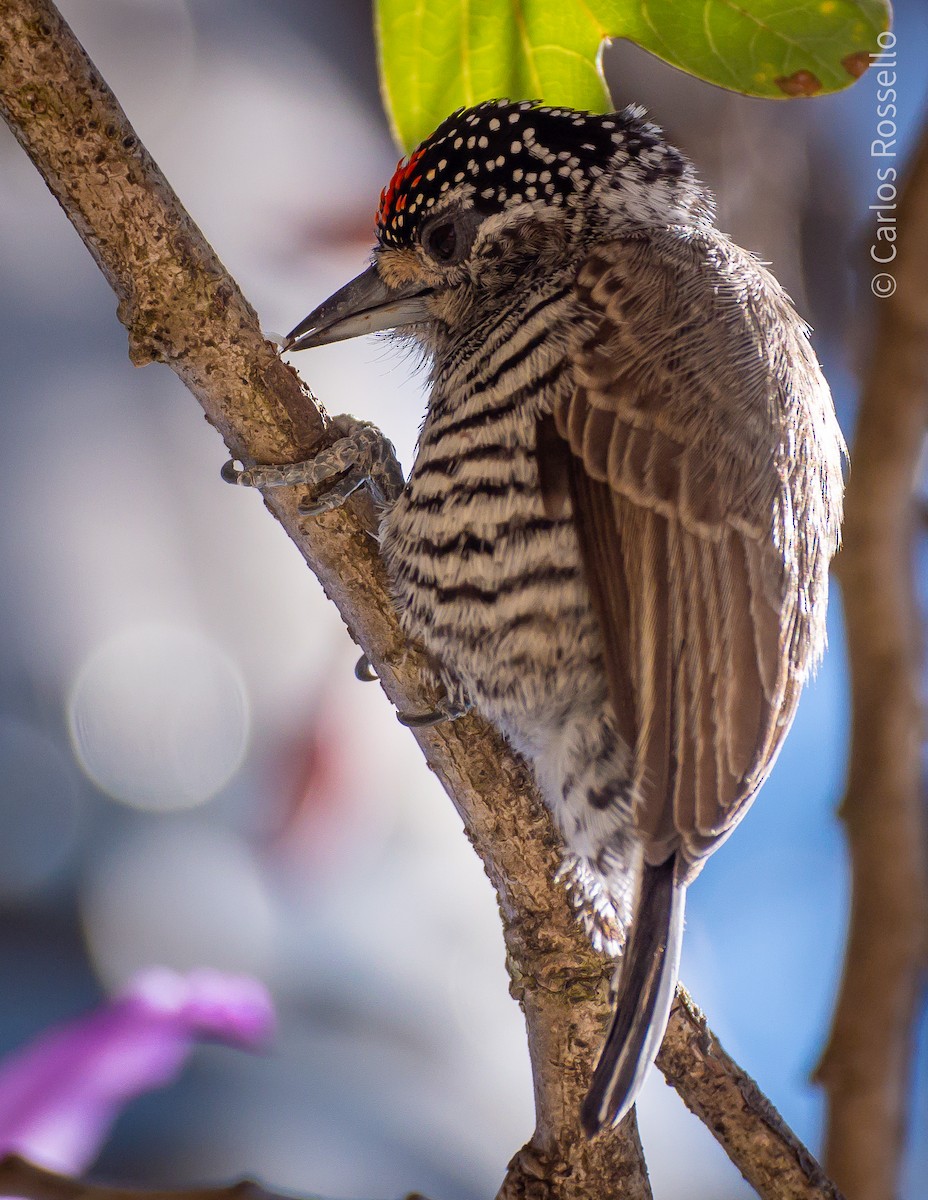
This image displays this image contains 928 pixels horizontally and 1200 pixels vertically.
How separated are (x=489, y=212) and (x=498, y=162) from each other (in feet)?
0.28

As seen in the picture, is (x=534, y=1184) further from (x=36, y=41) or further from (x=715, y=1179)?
(x=36, y=41)

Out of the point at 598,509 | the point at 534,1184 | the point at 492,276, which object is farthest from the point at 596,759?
the point at 492,276

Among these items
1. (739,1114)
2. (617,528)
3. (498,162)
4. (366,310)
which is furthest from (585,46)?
(739,1114)

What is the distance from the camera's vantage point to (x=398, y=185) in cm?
199

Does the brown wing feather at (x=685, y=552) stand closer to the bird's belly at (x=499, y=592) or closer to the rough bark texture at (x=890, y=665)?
the bird's belly at (x=499, y=592)

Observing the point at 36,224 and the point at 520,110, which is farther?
the point at 36,224

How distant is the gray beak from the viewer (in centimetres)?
192

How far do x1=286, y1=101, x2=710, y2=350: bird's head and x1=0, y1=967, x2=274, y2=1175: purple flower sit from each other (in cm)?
128

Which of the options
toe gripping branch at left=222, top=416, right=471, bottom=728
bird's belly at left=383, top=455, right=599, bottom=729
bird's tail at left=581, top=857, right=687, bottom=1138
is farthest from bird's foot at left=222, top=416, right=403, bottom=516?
bird's tail at left=581, top=857, right=687, bottom=1138

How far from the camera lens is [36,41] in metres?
1.30

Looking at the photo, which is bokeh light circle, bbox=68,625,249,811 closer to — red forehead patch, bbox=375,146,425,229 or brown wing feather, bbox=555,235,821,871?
Answer: red forehead patch, bbox=375,146,425,229

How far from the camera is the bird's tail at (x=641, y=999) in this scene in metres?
1.42

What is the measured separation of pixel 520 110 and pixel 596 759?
1115mm

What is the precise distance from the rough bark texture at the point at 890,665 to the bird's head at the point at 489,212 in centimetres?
97
